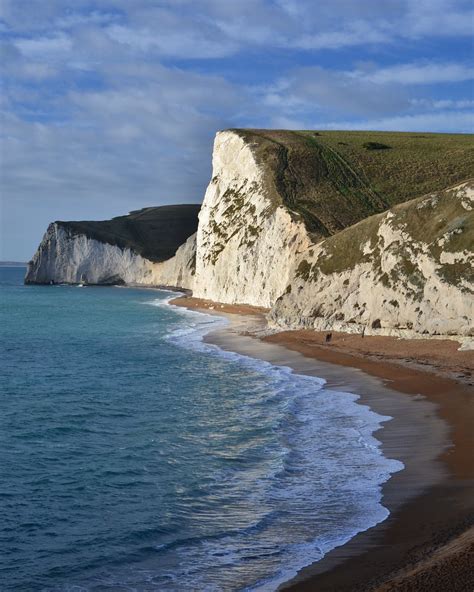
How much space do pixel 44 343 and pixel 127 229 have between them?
446 feet

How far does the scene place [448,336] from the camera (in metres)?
39.3

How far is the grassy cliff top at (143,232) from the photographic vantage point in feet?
557

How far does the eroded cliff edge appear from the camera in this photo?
4362 centimetres

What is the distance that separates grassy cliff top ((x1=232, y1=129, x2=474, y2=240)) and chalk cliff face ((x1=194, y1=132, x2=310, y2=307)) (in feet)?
5.39

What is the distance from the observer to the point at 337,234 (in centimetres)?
5788

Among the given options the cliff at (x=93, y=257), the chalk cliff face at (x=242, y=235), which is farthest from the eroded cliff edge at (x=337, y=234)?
the cliff at (x=93, y=257)

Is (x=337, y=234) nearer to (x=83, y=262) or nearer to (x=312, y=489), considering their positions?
(x=312, y=489)

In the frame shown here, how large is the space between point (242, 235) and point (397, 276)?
4330cm

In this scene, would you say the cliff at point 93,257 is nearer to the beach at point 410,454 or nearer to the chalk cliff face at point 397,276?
the chalk cliff face at point 397,276

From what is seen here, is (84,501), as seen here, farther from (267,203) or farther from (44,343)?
(267,203)

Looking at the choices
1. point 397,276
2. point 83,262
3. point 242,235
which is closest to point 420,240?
point 397,276

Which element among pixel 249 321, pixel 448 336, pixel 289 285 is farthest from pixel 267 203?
pixel 448 336

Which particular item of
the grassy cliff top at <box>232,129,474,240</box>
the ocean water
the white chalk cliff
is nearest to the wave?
the ocean water

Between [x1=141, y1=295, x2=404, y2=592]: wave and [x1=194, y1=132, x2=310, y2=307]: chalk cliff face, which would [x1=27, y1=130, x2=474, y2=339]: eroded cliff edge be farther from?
[x1=141, y1=295, x2=404, y2=592]: wave
